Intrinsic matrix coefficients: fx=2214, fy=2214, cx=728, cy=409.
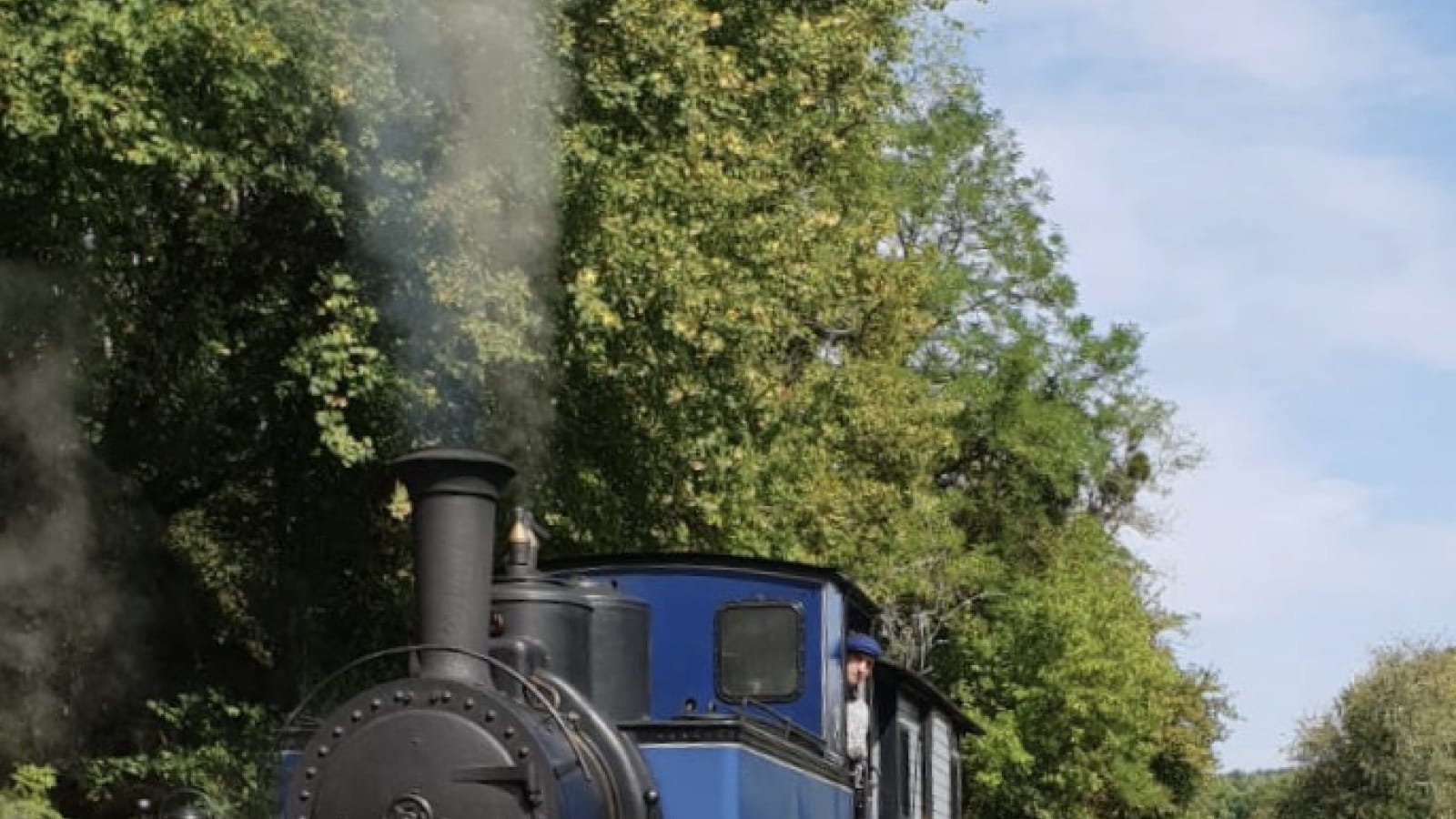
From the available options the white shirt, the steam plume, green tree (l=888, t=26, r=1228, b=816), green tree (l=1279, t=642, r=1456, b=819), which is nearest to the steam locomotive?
A: the white shirt

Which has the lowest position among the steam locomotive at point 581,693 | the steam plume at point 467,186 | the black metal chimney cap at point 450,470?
the steam locomotive at point 581,693

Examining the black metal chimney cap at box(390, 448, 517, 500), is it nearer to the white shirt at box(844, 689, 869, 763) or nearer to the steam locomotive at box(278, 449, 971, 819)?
the steam locomotive at box(278, 449, 971, 819)

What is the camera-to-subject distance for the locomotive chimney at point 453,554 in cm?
858

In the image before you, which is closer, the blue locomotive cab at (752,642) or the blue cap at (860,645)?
the blue locomotive cab at (752,642)

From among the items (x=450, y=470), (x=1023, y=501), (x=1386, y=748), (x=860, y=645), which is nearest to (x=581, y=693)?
(x=450, y=470)

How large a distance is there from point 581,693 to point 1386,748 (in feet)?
147

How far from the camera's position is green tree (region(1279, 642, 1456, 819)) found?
164 feet

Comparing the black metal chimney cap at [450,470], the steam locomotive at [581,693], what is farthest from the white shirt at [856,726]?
the black metal chimney cap at [450,470]

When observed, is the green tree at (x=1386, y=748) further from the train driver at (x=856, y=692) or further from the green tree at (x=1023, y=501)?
the train driver at (x=856, y=692)

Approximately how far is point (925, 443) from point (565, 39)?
13.6 meters

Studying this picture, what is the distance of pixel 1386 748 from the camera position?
5056 cm

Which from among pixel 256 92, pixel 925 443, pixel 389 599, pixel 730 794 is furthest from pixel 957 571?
pixel 730 794

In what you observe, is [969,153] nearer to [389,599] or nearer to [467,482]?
[389,599]

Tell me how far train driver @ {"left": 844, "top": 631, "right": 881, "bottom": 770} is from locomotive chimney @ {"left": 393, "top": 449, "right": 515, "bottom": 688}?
2.84 metres
